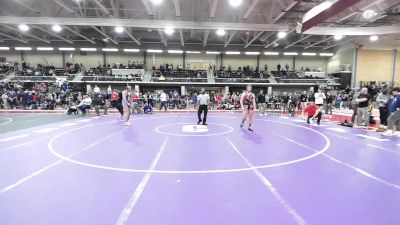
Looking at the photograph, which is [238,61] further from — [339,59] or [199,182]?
[199,182]

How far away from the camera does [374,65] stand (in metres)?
31.4

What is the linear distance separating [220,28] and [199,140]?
13.4m

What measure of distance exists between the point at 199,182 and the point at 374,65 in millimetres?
34215

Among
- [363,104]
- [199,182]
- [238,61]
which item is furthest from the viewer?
[238,61]

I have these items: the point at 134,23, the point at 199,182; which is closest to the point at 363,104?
the point at 199,182

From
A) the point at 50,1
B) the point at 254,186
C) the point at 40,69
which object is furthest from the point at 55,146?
the point at 40,69

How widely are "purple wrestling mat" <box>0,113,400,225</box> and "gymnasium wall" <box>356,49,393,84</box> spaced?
27.1 m

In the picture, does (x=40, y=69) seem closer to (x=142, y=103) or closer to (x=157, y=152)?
(x=142, y=103)

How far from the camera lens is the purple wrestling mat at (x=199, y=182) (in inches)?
132

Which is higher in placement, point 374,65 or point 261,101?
point 374,65

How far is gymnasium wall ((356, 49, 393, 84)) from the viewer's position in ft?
102

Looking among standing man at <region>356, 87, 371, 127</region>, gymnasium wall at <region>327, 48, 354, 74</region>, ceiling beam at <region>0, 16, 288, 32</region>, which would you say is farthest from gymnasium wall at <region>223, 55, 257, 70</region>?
standing man at <region>356, 87, 371, 127</region>

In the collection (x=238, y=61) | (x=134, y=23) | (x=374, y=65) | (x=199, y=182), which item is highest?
(x=134, y=23)

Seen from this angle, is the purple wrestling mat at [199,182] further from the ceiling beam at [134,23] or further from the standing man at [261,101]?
the ceiling beam at [134,23]
